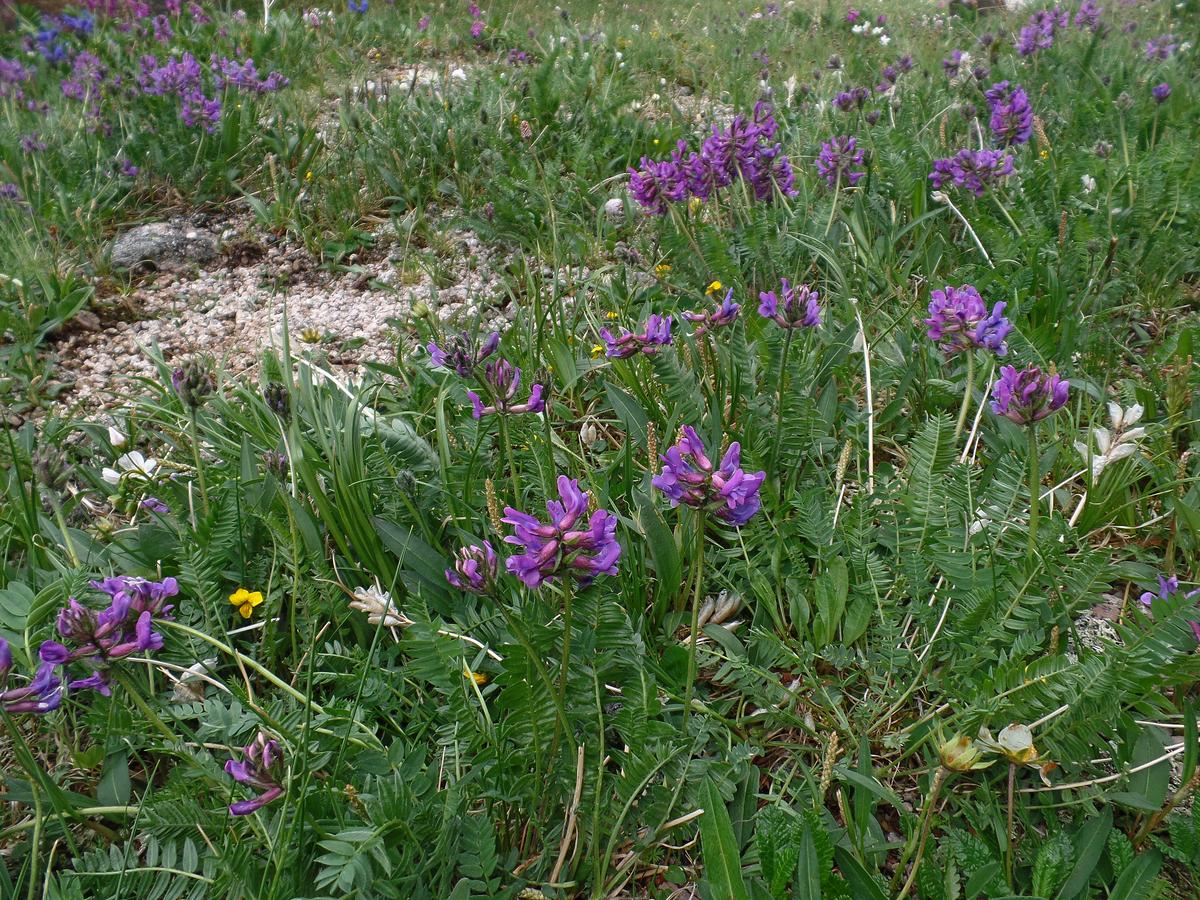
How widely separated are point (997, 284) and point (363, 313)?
217 cm

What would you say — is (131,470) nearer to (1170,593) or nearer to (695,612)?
(695,612)

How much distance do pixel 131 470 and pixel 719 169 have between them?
1914 mm

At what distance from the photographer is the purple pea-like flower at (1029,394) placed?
4.43ft

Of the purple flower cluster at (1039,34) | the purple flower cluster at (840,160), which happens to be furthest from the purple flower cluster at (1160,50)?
the purple flower cluster at (840,160)

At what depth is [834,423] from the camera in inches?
80.5

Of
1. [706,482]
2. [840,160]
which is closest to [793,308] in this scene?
[706,482]

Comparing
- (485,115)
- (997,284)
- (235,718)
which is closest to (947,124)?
(997,284)

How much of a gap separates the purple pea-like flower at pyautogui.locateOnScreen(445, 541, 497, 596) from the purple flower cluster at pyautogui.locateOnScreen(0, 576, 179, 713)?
0.44 meters

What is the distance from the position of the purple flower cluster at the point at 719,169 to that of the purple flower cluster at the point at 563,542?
5.62ft

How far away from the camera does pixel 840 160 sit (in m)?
2.74

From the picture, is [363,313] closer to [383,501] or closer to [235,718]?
[383,501]

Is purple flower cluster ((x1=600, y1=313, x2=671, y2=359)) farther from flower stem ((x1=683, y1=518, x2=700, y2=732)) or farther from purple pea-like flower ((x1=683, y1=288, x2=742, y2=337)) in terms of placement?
flower stem ((x1=683, y1=518, x2=700, y2=732))

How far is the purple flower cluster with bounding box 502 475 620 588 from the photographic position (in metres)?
1.05

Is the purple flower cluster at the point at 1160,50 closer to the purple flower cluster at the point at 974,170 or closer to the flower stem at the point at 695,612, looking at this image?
the purple flower cluster at the point at 974,170
